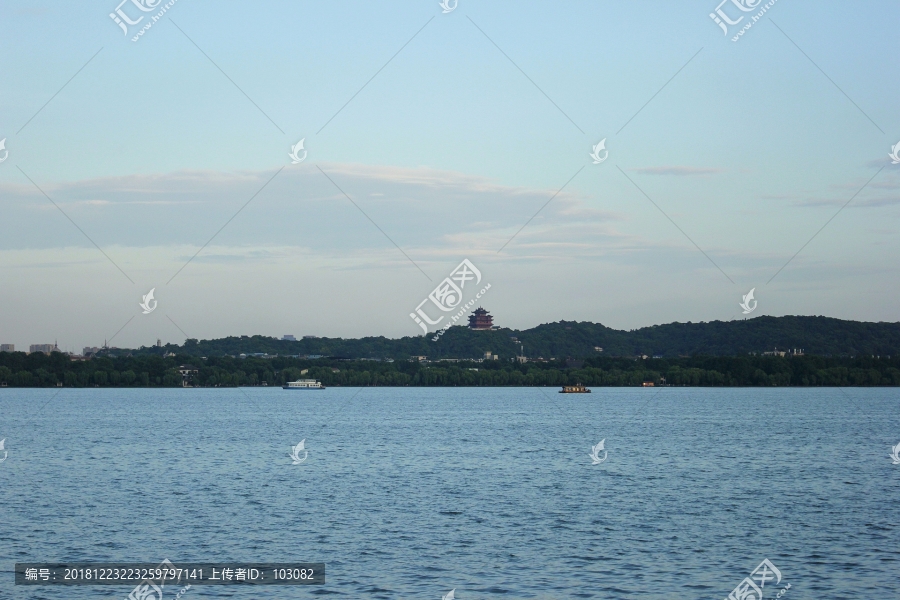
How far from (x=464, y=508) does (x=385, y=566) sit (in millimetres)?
11348

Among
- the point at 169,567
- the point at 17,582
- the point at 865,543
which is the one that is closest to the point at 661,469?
the point at 865,543

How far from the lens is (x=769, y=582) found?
27656 millimetres

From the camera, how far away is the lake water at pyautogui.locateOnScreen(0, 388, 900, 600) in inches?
1102
